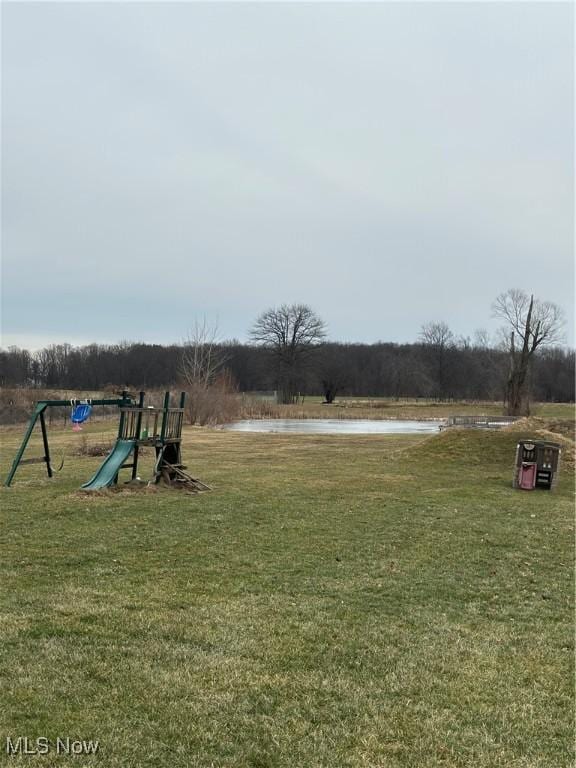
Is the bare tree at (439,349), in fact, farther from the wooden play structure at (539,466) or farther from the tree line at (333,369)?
the wooden play structure at (539,466)

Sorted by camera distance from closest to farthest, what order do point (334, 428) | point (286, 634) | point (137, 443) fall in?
point (286, 634)
point (137, 443)
point (334, 428)

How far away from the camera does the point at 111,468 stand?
32.9 feet

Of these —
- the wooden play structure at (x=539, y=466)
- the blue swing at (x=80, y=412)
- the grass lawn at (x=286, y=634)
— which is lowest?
the grass lawn at (x=286, y=634)

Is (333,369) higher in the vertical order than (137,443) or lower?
higher

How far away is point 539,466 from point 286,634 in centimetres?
880

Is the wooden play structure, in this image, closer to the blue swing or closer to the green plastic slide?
the green plastic slide

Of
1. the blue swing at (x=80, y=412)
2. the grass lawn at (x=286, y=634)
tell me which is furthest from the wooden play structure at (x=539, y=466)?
the blue swing at (x=80, y=412)

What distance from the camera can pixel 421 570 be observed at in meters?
5.73

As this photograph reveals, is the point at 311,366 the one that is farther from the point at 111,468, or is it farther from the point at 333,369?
the point at 111,468

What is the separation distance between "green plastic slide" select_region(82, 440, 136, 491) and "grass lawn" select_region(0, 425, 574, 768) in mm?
769

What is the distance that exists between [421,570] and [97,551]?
3.14 metres

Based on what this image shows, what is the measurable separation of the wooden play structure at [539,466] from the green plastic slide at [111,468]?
7104 mm

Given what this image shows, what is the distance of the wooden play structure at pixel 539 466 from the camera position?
37.4 ft

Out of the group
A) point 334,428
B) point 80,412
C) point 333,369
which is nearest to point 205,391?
point 334,428
